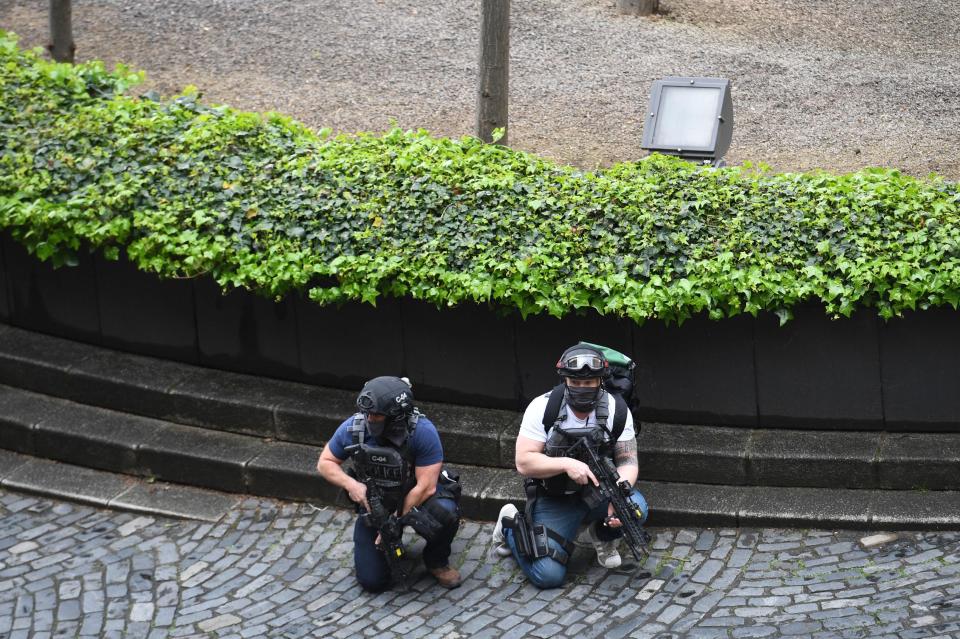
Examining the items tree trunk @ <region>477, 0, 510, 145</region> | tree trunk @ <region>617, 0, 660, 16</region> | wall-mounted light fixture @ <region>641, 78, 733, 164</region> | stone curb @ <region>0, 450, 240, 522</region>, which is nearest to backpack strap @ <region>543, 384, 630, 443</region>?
stone curb @ <region>0, 450, 240, 522</region>

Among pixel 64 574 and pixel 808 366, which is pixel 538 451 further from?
pixel 64 574

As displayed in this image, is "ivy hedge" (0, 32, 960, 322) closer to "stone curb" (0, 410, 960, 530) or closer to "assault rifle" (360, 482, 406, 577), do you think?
"stone curb" (0, 410, 960, 530)

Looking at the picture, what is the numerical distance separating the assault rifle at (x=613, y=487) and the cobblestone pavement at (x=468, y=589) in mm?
328

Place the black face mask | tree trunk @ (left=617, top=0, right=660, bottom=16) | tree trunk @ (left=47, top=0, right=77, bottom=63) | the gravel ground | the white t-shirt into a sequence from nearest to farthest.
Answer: the black face mask < the white t-shirt < the gravel ground < tree trunk @ (left=47, top=0, right=77, bottom=63) < tree trunk @ (left=617, top=0, right=660, bottom=16)

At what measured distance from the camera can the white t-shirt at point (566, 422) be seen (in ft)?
22.6

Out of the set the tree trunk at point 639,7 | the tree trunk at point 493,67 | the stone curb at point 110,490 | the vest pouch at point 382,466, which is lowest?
the stone curb at point 110,490

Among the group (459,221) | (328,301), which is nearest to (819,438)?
(459,221)

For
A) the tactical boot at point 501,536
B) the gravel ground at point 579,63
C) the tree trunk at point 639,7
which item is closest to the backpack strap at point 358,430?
the tactical boot at point 501,536

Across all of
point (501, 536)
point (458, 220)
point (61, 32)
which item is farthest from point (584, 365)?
point (61, 32)

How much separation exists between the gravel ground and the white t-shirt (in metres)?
5.12

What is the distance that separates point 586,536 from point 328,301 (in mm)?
2281

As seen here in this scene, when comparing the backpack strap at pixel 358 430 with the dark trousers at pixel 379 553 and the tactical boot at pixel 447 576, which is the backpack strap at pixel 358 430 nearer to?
the dark trousers at pixel 379 553

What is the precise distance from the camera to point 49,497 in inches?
324

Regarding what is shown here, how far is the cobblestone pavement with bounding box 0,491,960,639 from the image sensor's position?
6473 mm
